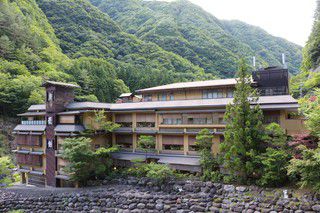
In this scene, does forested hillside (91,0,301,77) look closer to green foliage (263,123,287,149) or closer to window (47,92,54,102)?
window (47,92,54,102)

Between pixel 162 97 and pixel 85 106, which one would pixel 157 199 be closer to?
pixel 85 106

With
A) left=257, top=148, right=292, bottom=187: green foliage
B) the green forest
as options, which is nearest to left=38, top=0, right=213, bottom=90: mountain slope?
the green forest

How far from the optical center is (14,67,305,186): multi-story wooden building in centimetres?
2519

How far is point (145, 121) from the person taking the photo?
97.1ft

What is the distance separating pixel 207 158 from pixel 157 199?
19.7 feet

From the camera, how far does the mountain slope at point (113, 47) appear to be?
6438 centimetres

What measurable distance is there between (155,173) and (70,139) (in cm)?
1035

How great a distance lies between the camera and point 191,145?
86.0 feet

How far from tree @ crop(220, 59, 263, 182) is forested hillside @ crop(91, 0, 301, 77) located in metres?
55.8

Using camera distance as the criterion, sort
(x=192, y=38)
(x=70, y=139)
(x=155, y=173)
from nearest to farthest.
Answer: (x=155, y=173) → (x=70, y=139) → (x=192, y=38)

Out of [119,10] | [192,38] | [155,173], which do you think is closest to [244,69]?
[155,173]

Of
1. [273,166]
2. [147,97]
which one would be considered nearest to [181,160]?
[273,166]

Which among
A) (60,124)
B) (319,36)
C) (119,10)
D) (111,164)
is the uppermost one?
(119,10)

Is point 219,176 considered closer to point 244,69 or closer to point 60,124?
point 244,69
